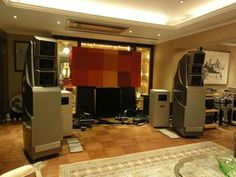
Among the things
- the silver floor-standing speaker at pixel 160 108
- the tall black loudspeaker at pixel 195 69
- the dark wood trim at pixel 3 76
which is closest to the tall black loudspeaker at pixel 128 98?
the silver floor-standing speaker at pixel 160 108

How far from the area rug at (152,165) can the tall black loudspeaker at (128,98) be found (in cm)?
238

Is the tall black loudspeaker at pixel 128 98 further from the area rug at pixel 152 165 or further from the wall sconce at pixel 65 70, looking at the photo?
the area rug at pixel 152 165

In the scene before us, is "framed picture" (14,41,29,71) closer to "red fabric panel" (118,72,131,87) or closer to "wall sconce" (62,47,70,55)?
"wall sconce" (62,47,70,55)

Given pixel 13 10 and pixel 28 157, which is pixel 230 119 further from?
pixel 13 10

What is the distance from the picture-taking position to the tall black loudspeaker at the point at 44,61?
102 inches

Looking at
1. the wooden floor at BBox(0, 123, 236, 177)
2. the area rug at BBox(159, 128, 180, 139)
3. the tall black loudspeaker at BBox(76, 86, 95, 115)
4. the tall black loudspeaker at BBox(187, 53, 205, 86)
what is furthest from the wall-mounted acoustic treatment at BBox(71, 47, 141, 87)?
the tall black loudspeaker at BBox(187, 53, 205, 86)

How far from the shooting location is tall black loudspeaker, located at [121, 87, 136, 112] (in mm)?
5306

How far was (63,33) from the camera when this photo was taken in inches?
187

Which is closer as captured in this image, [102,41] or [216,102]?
[216,102]

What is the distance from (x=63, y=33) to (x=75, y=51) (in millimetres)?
549

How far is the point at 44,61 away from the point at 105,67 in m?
2.62

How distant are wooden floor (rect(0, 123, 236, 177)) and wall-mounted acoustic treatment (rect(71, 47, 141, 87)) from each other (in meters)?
1.36

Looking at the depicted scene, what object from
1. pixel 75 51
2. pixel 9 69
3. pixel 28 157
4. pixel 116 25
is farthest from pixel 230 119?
pixel 9 69

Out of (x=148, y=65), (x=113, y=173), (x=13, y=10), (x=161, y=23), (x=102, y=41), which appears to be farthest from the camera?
(x=148, y=65)
